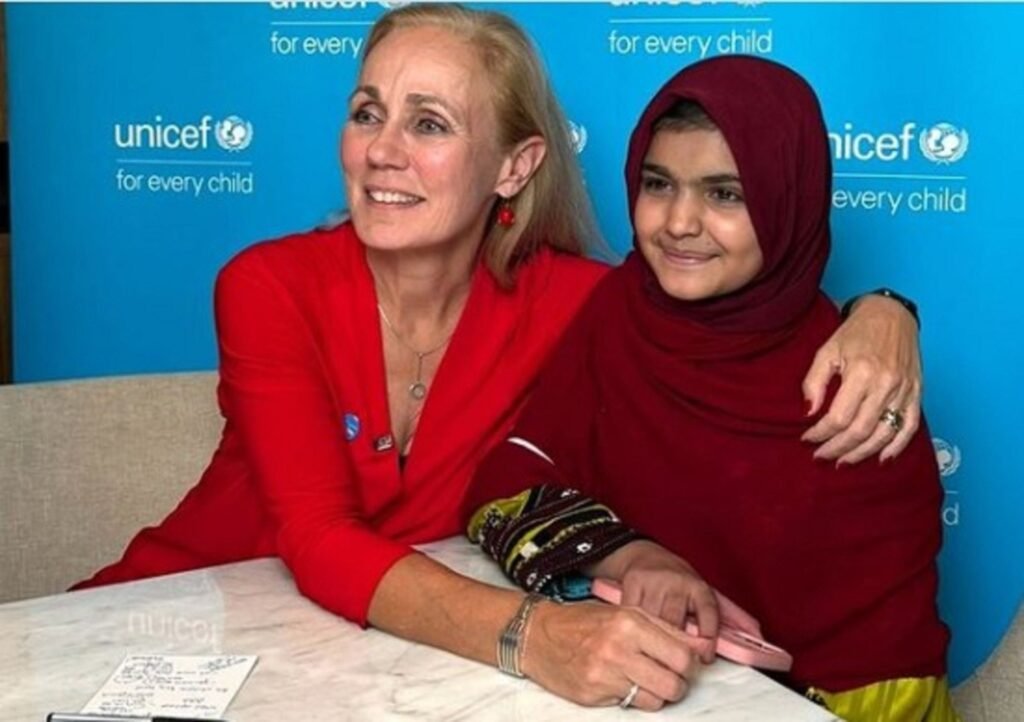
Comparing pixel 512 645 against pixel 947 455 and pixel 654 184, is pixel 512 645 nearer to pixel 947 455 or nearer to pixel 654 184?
pixel 654 184

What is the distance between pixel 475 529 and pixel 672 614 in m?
0.35

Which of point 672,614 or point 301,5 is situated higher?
point 301,5

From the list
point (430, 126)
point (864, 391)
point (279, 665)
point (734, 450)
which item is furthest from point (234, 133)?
point (279, 665)

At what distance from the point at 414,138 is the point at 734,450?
0.61m

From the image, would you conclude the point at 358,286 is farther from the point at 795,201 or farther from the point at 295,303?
the point at 795,201

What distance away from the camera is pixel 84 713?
139cm

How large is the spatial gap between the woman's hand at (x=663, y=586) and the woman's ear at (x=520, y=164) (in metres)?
0.68

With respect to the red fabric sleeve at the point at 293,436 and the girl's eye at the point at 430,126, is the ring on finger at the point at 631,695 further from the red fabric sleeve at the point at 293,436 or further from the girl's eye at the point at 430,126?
the girl's eye at the point at 430,126

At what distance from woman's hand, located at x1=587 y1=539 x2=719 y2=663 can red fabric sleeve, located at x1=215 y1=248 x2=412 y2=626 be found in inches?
9.1

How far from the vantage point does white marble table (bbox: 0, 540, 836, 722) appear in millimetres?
1417

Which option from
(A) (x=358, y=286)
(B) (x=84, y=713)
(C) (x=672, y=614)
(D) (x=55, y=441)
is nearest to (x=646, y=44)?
(A) (x=358, y=286)

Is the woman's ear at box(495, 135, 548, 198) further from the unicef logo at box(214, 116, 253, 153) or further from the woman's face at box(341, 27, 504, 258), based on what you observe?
the unicef logo at box(214, 116, 253, 153)

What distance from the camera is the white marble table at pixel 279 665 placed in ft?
4.65

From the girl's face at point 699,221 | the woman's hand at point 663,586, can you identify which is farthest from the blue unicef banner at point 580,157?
the woman's hand at point 663,586
